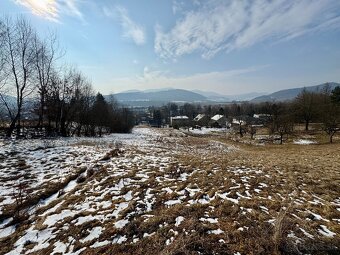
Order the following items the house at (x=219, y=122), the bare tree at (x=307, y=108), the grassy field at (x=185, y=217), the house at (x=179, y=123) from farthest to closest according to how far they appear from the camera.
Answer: the house at (x=219, y=122), the house at (x=179, y=123), the bare tree at (x=307, y=108), the grassy field at (x=185, y=217)

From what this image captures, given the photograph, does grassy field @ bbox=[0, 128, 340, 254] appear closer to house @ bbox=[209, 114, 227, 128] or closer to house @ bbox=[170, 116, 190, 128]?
house @ bbox=[170, 116, 190, 128]

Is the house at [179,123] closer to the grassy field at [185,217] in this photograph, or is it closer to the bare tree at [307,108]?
the bare tree at [307,108]

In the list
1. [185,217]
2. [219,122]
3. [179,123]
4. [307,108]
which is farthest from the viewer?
[219,122]

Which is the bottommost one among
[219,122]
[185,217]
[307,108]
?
[219,122]

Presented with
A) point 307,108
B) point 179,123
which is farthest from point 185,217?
point 179,123

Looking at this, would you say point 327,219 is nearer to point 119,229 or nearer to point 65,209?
point 119,229

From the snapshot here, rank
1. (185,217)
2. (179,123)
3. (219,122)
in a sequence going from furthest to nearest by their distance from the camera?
1. (219,122)
2. (179,123)
3. (185,217)

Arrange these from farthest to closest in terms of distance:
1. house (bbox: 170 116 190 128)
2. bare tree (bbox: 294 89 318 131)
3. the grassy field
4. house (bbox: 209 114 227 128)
→ house (bbox: 209 114 227 128) < house (bbox: 170 116 190 128) < bare tree (bbox: 294 89 318 131) < the grassy field

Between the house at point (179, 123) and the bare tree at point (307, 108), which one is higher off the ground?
the bare tree at point (307, 108)

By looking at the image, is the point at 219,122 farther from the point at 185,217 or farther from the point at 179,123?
the point at 185,217

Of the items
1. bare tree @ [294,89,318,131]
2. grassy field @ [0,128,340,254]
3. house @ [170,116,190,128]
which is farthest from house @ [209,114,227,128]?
grassy field @ [0,128,340,254]

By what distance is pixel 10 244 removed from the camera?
206 inches

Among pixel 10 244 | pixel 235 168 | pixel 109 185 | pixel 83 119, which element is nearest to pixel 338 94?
pixel 235 168

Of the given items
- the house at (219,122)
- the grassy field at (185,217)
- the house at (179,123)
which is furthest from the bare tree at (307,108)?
the grassy field at (185,217)
